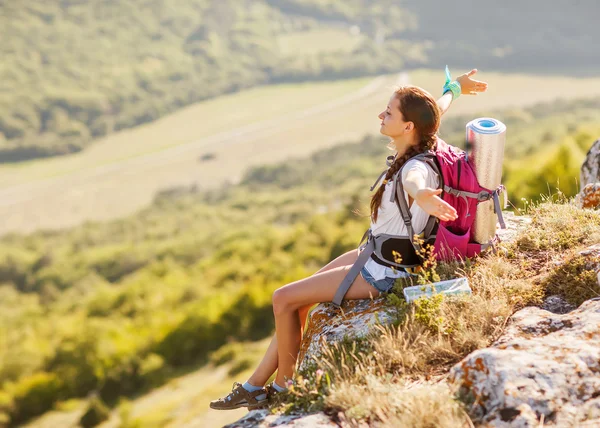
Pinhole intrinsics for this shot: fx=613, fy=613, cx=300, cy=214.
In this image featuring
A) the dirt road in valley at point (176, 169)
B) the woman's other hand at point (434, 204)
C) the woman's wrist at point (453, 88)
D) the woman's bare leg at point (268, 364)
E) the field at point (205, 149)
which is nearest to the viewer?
the woman's other hand at point (434, 204)

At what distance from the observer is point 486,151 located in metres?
5.34

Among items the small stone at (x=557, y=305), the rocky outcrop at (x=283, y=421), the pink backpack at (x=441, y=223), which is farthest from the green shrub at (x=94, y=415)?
the small stone at (x=557, y=305)

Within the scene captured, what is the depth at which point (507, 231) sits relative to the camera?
6582 millimetres

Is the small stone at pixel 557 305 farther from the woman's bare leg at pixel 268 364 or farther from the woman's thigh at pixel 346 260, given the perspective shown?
the woman's bare leg at pixel 268 364

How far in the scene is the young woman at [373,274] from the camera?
17.2 ft

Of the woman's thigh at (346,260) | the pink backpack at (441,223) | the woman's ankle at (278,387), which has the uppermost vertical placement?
the pink backpack at (441,223)

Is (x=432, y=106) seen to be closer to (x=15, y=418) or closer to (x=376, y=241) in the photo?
(x=376, y=241)

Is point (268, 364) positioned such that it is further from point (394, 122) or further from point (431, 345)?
point (394, 122)

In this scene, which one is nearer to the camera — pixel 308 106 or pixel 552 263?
pixel 552 263

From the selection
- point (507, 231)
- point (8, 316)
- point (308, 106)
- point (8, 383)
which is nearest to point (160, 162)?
point (308, 106)

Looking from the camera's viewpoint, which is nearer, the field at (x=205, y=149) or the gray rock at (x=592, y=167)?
the gray rock at (x=592, y=167)

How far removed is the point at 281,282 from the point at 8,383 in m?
22.2

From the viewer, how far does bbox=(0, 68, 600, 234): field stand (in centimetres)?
14012

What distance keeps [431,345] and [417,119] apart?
1904mm
